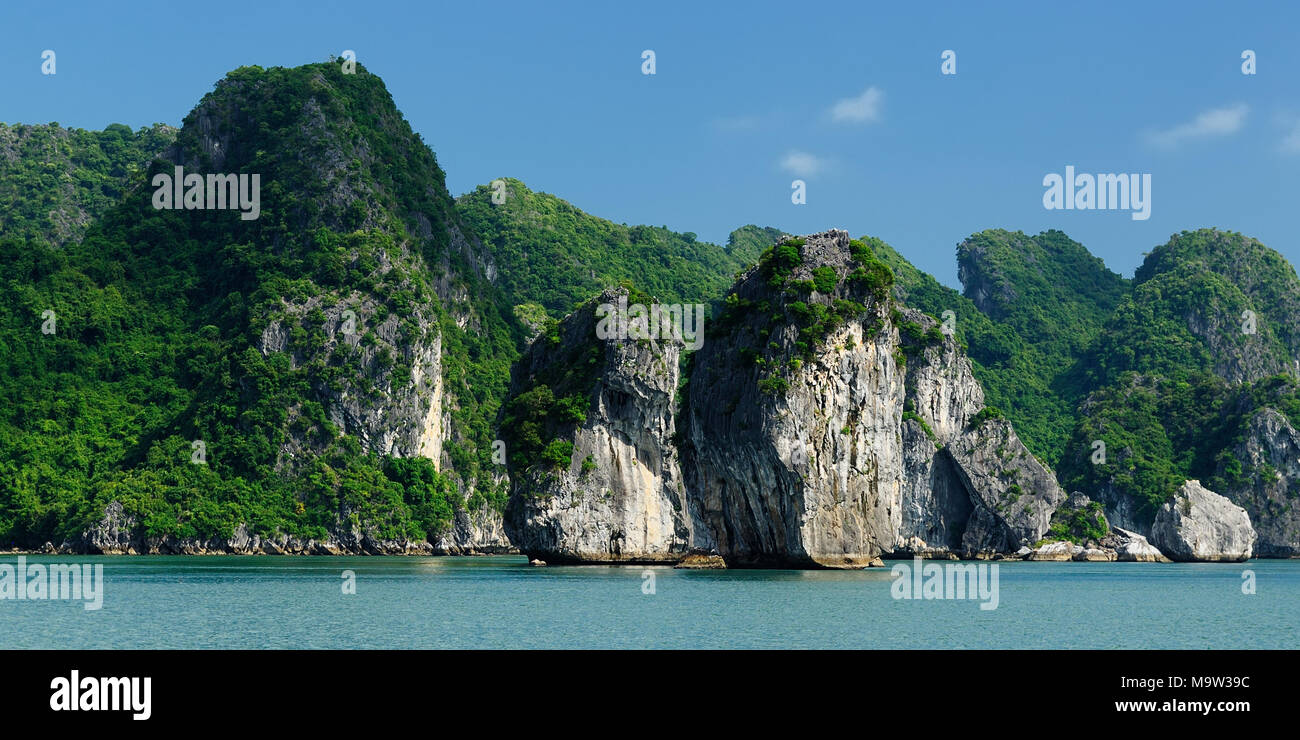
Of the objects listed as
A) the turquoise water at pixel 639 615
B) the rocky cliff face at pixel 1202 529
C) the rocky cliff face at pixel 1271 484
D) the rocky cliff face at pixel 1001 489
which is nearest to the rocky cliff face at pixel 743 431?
the turquoise water at pixel 639 615

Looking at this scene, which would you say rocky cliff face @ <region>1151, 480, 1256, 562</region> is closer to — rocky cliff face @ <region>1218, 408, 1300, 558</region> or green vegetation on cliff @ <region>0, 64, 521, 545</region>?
rocky cliff face @ <region>1218, 408, 1300, 558</region>

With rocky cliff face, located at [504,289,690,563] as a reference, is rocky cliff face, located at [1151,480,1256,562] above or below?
below

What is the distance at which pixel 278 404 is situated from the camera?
124 m

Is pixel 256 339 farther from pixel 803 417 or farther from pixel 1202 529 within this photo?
pixel 1202 529

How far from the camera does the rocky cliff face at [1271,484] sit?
13212 cm

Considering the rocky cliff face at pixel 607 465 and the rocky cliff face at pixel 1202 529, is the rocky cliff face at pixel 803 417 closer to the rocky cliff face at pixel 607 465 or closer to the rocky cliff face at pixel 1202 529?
the rocky cliff face at pixel 607 465

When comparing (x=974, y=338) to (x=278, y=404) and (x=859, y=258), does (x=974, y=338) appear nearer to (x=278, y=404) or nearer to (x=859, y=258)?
(x=278, y=404)

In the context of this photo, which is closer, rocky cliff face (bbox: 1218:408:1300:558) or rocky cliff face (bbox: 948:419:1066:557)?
rocky cliff face (bbox: 948:419:1066:557)

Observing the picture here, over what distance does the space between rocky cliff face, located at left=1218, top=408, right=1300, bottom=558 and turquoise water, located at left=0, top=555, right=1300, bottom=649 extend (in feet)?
248

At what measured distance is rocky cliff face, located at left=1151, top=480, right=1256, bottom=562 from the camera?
11619cm

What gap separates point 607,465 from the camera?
278 feet

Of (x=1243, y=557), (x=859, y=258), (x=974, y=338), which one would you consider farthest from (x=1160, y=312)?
(x=859, y=258)

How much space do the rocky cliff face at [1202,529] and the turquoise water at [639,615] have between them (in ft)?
183

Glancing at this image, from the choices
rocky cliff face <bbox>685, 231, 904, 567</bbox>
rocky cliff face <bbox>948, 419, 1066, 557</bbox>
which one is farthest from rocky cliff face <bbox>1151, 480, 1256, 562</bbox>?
rocky cliff face <bbox>685, 231, 904, 567</bbox>
